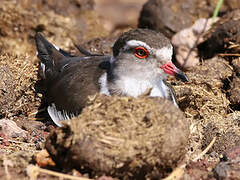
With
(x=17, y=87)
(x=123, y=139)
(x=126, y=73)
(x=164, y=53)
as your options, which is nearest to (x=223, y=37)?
(x=164, y=53)

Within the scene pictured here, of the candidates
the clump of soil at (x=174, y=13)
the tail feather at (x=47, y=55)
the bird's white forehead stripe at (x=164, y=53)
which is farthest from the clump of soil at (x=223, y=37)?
the tail feather at (x=47, y=55)

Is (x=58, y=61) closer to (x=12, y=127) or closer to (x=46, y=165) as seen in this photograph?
(x=12, y=127)

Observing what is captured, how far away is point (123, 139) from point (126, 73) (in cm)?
145

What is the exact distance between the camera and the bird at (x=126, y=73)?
5441 millimetres

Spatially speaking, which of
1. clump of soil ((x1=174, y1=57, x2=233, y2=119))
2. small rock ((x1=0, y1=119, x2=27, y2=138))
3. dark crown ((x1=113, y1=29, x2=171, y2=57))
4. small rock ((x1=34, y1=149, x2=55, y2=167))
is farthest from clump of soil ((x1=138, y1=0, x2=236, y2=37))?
small rock ((x1=34, y1=149, x2=55, y2=167))

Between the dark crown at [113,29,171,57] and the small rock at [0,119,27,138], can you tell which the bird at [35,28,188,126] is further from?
the small rock at [0,119,27,138]

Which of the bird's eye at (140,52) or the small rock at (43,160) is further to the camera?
the bird's eye at (140,52)

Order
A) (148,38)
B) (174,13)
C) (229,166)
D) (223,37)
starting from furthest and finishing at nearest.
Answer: (174,13) < (223,37) < (148,38) < (229,166)

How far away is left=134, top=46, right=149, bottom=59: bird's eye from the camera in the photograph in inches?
214

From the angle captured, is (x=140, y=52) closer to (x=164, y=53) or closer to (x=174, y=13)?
(x=164, y=53)

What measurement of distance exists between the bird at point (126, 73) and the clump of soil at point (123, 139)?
0.76 meters

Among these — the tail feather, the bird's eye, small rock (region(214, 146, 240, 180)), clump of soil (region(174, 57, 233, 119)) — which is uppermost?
the bird's eye

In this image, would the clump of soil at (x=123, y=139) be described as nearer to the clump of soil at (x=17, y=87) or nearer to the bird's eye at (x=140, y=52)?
the bird's eye at (x=140, y=52)

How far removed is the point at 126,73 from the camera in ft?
18.1
